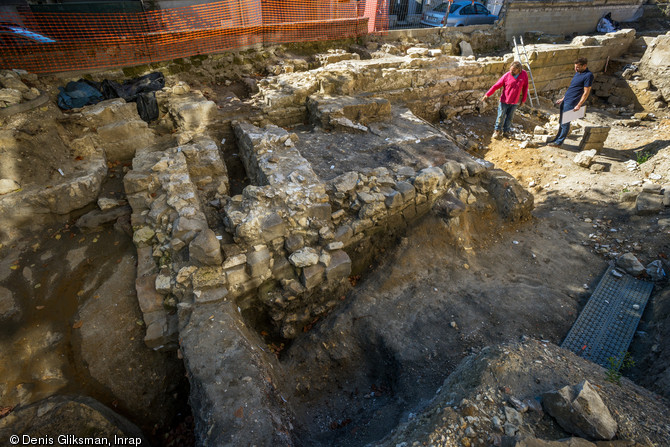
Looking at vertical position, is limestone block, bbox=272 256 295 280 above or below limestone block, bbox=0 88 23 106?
below

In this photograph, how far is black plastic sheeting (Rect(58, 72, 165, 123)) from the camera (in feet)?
16.8

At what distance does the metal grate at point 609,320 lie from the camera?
318 centimetres

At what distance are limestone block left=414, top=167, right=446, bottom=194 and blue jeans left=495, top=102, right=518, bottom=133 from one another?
3.53 meters

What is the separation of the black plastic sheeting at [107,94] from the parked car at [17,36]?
0.99 metres

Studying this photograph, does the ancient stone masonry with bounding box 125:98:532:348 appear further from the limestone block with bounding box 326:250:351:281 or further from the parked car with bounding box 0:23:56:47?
the parked car with bounding box 0:23:56:47

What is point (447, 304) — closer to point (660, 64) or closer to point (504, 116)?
point (504, 116)

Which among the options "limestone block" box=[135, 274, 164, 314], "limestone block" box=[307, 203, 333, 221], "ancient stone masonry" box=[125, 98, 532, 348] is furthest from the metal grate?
→ "limestone block" box=[135, 274, 164, 314]

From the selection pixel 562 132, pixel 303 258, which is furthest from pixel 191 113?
pixel 562 132

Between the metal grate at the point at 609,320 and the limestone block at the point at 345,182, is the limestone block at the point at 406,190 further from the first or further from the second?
the metal grate at the point at 609,320

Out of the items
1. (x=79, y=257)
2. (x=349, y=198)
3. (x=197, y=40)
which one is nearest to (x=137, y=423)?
(x=79, y=257)

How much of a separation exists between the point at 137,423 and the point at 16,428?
0.83 m

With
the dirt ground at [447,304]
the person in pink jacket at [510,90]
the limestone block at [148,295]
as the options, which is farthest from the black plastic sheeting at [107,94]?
the person in pink jacket at [510,90]

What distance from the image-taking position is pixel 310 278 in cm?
355

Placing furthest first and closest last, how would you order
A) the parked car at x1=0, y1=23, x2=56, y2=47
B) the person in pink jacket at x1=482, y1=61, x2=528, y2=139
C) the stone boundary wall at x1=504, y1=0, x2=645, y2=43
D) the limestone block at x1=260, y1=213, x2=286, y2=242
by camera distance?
the stone boundary wall at x1=504, y1=0, x2=645, y2=43 < the person in pink jacket at x1=482, y1=61, x2=528, y2=139 < the parked car at x1=0, y1=23, x2=56, y2=47 < the limestone block at x1=260, y1=213, x2=286, y2=242
